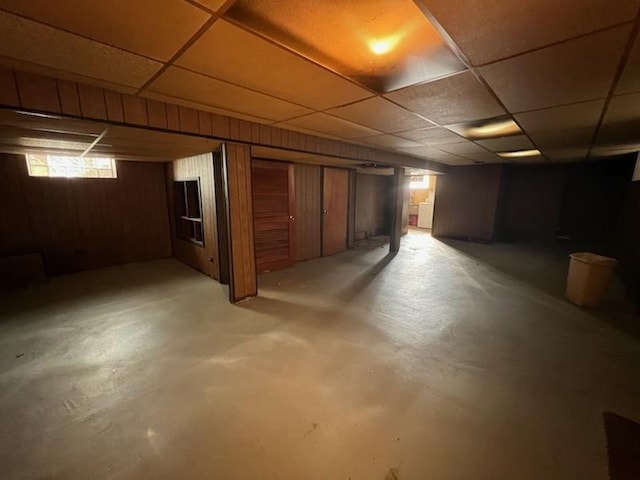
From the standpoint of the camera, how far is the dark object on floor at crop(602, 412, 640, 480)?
1.37 metres

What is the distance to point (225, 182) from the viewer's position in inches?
123

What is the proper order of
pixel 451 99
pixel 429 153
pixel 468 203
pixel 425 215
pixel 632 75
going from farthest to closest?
pixel 425 215
pixel 468 203
pixel 429 153
pixel 451 99
pixel 632 75

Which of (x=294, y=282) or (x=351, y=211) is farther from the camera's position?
(x=351, y=211)

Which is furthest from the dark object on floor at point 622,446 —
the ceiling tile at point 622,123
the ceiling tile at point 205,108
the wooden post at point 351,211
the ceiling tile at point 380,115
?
the wooden post at point 351,211

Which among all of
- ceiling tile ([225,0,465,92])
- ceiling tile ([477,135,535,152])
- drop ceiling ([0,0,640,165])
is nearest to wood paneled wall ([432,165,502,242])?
ceiling tile ([477,135,535,152])

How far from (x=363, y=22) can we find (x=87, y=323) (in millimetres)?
3761

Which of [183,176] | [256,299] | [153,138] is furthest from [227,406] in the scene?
[183,176]

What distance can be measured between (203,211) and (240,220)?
1348 mm

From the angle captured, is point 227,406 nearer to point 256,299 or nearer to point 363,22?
point 256,299

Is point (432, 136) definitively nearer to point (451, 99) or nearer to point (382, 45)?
point (451, 99)

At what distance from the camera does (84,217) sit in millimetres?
4727

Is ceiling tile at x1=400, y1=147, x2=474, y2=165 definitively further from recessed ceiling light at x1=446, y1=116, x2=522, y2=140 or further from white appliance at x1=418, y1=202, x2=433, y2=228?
white appliance at x1=418, y1=202, x2=433, y2=228

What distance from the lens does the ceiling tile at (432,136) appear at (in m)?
3.19

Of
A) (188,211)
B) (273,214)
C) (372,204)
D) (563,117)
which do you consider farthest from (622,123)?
(188,211)
